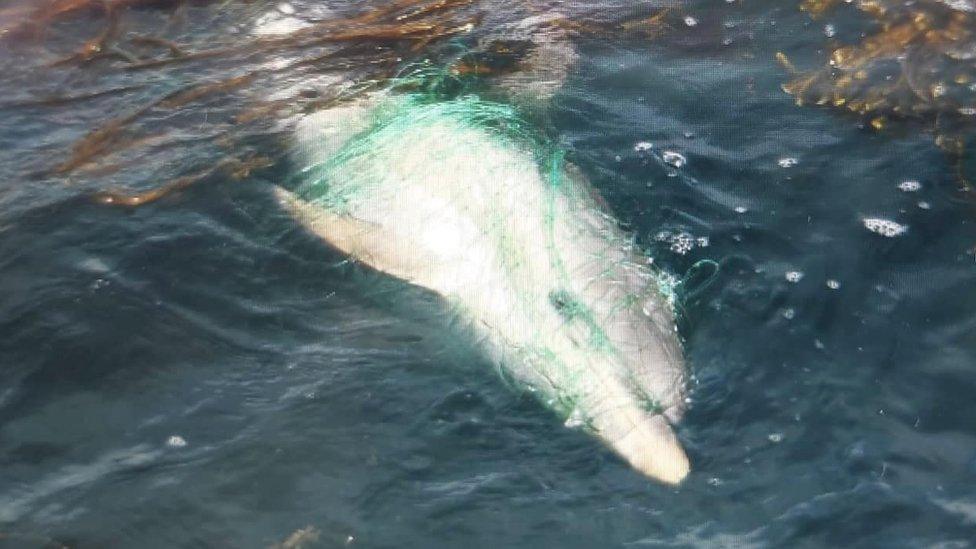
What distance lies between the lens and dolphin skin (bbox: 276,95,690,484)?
4477 mm

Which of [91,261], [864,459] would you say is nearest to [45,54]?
[91,261]

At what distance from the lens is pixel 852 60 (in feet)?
22.2

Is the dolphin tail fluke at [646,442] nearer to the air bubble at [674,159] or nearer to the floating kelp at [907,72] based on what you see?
the air bubble at [674,159]

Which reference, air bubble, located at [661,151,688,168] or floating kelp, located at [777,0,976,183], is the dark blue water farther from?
floating kelp, located at [777,0,976,183]

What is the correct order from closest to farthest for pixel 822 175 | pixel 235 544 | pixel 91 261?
1. pixel 235 544
2. pixel 91 261
3. pixel 822 175

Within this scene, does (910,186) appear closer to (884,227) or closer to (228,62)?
(884,227)

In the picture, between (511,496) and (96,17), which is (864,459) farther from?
(96,17)

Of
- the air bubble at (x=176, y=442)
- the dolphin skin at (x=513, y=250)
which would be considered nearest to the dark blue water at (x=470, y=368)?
the air bubble at (x=176, y=442)

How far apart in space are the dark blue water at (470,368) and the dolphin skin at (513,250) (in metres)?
0.13

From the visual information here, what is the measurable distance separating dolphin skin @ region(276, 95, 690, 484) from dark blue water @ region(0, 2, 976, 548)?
131mm

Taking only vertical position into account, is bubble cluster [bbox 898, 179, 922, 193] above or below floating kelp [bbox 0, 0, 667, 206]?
below

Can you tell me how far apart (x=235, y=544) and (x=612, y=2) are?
5.05 m

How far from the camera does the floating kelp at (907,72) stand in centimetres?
623

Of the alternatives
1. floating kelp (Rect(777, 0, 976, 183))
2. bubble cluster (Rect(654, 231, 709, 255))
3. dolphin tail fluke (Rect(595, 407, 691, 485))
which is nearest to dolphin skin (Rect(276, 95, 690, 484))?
dolphin tail fluke (Rect(595, 407, 691, 485))
